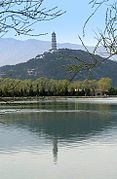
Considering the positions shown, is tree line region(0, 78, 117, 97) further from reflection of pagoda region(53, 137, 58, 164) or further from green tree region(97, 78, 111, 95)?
reflection of pagoda region(53, 137, 58, 164)

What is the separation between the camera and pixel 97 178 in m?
13.5

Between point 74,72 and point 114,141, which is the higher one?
point 74,72

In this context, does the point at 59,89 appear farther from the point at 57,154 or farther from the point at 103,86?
the point at 57,154

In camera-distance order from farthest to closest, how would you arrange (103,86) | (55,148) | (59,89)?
(103,86)
(59,89)
(55,148)

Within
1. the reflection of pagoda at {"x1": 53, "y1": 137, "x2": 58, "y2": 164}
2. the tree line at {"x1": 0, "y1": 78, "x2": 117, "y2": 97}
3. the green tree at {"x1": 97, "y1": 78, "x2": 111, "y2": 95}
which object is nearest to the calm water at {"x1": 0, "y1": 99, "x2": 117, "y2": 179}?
the reflection of pagoda at {"x1": 53, "y1": 137, "x2": 58, "y2": 164}

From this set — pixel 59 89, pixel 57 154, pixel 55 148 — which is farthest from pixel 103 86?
pixel 57 154

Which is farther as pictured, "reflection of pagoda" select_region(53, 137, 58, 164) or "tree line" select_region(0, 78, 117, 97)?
"tree line" select_region(0, 78, 117, 97)

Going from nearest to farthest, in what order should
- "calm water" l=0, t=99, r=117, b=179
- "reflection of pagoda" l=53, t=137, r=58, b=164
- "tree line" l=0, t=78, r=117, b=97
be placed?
"calm water" l=0, t=99, r=117, b=179 → "reflection of pagoda" l=53, t=137, r=58, b=164 → "tree line" l=0, t=78, r=117, b=97

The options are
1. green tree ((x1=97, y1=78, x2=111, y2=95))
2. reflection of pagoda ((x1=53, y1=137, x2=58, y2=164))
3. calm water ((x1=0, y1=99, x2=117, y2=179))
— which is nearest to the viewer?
calm water ((x1=0, y1=99, x2=117, y2=179))

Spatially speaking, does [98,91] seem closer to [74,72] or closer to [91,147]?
[91,147]

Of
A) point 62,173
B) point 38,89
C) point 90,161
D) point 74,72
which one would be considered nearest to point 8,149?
point 90,161

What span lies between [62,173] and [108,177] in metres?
1.82

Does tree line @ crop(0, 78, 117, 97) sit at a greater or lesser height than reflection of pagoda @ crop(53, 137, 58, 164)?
greater

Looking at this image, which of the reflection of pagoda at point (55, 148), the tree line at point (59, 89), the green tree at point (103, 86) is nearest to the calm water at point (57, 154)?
the reflection of pagoda at point (55, 148)
